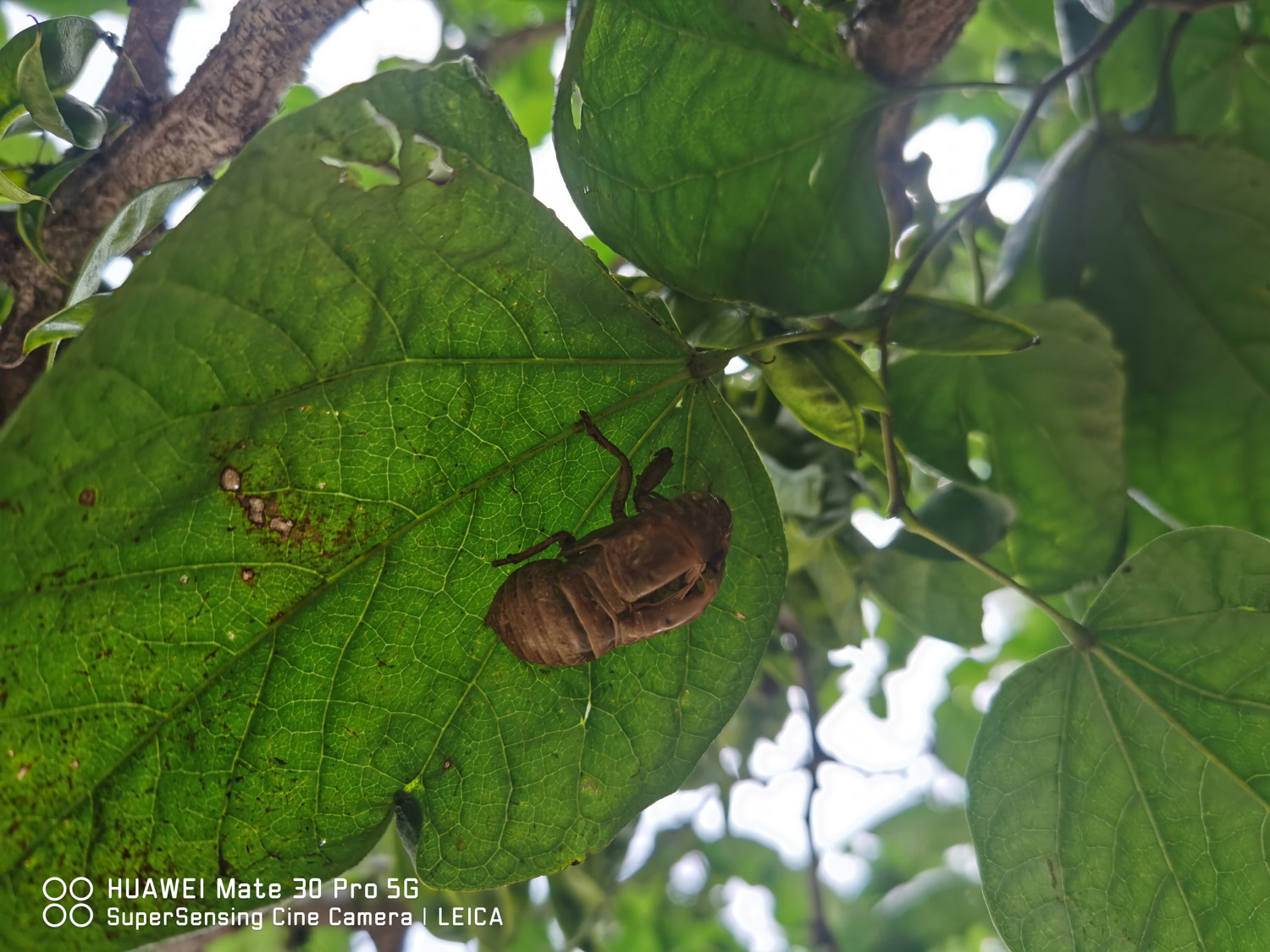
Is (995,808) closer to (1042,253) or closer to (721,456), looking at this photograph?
(721,456)

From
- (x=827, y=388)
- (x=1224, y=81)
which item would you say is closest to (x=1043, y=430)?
(x=827, y=388)

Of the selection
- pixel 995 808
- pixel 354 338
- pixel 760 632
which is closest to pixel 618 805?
pixel 760 632

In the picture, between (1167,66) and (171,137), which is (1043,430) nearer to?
(1167,66)

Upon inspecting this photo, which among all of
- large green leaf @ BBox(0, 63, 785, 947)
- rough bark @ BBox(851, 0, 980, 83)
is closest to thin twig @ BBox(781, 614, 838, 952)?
large green leaf @ BBox(0, 63, 785, 947)

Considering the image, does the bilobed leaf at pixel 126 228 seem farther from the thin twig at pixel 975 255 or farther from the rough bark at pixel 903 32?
the thin twig at pixel 975 255

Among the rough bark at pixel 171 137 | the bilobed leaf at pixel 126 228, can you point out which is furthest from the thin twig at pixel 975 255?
the bilobed leaf at pixel 126 228

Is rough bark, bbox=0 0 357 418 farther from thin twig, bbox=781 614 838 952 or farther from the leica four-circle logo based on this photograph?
thin twig, bbox=781 614 838 952
